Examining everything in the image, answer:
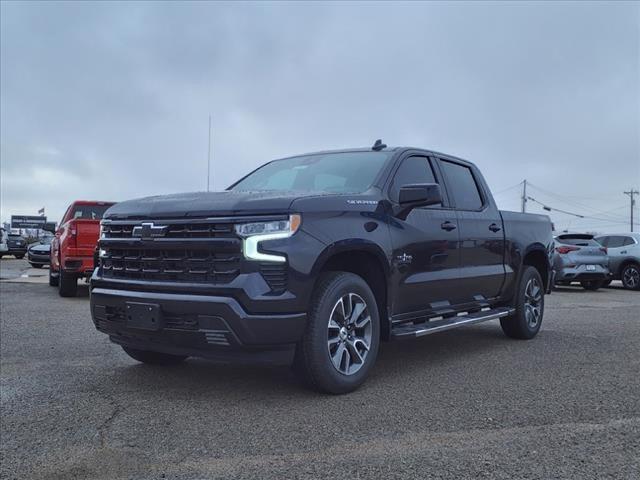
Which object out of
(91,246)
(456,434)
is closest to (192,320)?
(456,434)

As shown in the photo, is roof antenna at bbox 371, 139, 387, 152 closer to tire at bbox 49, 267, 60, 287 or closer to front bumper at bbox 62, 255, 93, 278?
front bumper at bbox 62, 255, 93, 278

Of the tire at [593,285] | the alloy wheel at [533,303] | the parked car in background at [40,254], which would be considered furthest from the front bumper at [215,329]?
the parked car in background at [40,254]

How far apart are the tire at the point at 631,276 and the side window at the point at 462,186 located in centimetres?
1164

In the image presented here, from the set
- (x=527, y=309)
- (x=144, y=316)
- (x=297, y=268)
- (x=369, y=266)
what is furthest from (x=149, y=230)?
(x=527, y=309)

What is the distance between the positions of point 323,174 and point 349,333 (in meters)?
1.63

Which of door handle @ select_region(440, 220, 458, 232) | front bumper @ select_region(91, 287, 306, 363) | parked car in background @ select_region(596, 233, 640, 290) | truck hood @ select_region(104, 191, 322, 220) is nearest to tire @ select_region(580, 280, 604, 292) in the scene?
parked car in background @ select_region(596, 233, 640, 290)

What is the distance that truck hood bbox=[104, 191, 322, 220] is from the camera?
13.5 feet

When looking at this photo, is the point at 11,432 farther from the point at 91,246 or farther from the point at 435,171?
the point at 91,246

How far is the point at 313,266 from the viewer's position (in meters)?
4.15

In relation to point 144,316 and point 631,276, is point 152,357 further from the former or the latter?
point 631,276

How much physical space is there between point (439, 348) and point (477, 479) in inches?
140

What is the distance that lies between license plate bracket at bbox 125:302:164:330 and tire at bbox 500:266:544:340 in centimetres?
429

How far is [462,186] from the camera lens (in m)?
6.48

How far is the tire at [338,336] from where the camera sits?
13.8ft
